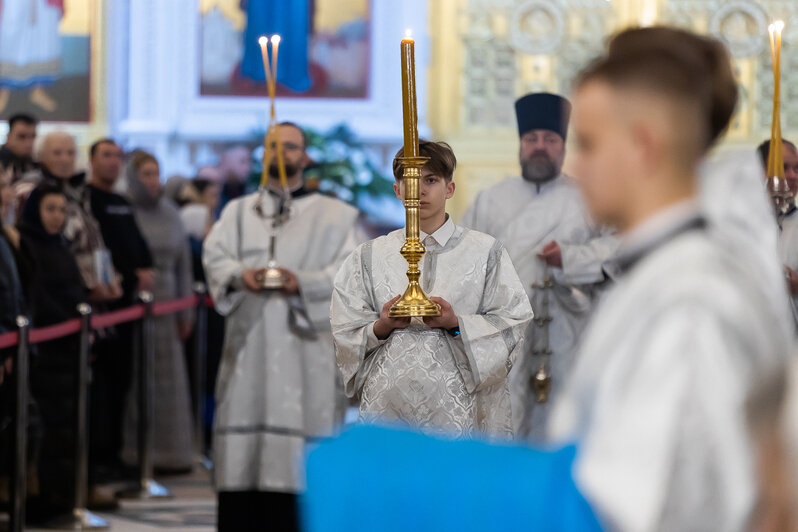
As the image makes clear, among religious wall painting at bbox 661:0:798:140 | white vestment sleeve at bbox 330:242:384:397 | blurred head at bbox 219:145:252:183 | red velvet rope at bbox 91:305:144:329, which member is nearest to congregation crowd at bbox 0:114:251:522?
red velvet rope at bbox 91:305:144:329

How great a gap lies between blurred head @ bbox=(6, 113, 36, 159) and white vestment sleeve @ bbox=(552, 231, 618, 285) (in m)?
3.61

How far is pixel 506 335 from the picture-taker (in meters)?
4.04

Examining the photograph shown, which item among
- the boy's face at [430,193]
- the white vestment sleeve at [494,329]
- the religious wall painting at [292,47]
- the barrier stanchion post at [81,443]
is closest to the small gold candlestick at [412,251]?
the white vestment sleeve at [494,329]

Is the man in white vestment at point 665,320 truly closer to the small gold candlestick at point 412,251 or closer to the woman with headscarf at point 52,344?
the small gold candlestick at point 412,251

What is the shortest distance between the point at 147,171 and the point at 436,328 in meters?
4.65

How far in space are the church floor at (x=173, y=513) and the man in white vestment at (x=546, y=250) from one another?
184 centimetres

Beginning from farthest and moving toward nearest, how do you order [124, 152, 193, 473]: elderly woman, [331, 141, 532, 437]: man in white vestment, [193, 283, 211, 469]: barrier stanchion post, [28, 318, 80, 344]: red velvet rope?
[193, 283, 211, 469]: barrier stanchion post, [124, 152, 193, 473]: elderly woman, [28, 318, 80, 344]: red velvet rope, [331, 141, 532, 437]: man in white vestment

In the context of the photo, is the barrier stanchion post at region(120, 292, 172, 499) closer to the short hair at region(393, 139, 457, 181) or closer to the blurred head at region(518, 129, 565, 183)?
the blurred head at region(518, 129, 565, 183)

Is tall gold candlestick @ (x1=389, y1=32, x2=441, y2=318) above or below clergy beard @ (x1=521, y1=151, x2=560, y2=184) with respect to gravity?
below

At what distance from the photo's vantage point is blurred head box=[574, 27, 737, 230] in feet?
5.53

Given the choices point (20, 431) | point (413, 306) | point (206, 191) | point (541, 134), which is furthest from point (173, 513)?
point (206, 191)

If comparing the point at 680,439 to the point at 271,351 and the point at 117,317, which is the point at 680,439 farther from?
the point at 117,317

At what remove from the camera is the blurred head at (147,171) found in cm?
820

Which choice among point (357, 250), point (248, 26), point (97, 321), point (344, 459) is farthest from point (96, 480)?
point (248, 26)
